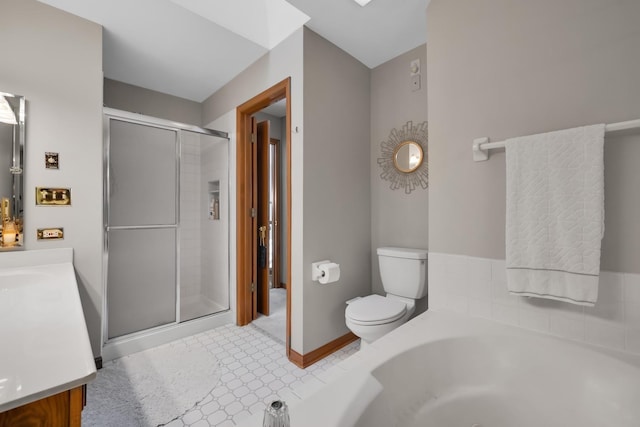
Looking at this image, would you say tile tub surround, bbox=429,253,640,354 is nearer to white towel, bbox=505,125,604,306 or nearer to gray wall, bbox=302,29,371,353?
white towel, bbox=505,125,604,306

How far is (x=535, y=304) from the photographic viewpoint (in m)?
1.30

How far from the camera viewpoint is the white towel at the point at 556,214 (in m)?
1.10

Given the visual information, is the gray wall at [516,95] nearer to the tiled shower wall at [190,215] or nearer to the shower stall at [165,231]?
the shower stall at [165,231]

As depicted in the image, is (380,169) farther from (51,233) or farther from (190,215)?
(51,233)

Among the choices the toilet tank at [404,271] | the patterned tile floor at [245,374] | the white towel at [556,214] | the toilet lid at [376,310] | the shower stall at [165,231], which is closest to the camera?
the white towel at [556,214]

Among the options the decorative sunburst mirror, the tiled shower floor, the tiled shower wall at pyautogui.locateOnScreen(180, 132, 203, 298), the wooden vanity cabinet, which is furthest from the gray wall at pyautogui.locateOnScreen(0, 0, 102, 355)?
the decorative sunburst mirror

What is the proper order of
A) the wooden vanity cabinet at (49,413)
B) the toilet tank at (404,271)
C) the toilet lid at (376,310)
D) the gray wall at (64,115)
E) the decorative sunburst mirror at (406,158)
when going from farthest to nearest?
the decorative sunburst mirror at (406,158)
the toilet tank at (404,271)
the toilet lid at (376,310)
the gray wall at (64,115)
the wooden vanity cabinet at (49,413)

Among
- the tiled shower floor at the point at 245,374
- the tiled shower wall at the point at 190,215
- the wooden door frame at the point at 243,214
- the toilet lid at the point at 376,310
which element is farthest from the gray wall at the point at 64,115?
the toilet lid at the point at 376,310

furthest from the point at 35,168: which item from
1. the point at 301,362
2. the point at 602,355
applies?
the point at 602,355

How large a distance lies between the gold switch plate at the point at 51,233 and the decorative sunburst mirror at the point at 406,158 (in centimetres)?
235

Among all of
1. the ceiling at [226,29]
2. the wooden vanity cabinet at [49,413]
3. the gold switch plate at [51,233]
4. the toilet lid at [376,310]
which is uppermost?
the ceiling at [226,29]

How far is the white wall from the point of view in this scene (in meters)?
1.11

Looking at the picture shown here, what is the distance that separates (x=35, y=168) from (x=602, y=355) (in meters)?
3.01

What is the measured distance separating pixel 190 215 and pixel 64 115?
121cm
